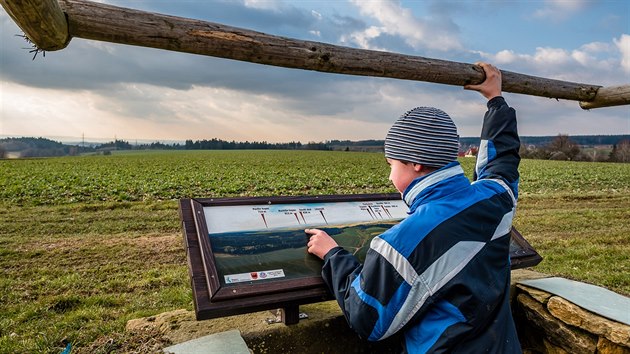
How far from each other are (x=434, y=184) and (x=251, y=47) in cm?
148

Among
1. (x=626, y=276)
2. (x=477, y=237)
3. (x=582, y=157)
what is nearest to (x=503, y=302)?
(x=477, y=237)

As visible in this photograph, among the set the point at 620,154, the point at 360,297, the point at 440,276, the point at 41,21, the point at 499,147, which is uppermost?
the point at 41,21

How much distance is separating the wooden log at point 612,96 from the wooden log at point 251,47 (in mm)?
1229

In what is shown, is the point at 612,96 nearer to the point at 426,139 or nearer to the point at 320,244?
the point at 426,139

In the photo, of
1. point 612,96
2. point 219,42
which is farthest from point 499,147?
point 612,96

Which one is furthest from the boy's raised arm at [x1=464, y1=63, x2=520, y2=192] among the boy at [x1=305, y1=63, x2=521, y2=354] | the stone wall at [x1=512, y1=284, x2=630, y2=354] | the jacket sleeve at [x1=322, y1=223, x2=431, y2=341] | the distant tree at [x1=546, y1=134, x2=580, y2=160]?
the distant tree at [x1=546, y1=134, x2=580, y2=160]

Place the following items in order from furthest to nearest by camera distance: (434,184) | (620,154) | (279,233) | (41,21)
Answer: (620,154), (279,233), (41,21), (434,184)

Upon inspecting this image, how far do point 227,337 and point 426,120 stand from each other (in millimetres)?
1526

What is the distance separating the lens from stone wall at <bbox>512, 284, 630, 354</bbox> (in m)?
2.80

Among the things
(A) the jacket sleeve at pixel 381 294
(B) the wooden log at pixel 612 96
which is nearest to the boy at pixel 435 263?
(A) the jacket sleeve at pixel 381 294

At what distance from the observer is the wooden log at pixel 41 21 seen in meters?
1.97

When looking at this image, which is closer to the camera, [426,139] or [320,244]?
[426,139]

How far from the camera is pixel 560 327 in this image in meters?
3.10

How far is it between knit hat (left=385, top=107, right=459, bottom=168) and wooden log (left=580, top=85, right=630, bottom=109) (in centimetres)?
344
